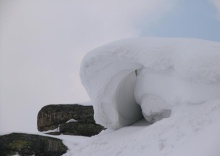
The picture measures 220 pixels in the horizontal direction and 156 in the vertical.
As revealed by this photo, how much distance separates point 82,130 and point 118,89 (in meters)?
3.35

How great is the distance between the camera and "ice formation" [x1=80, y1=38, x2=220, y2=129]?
2232mm

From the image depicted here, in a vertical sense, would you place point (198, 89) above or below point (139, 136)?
above

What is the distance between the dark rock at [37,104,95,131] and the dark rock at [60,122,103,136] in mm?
109

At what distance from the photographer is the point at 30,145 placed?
5371 millimetres

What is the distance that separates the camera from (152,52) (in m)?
2.52

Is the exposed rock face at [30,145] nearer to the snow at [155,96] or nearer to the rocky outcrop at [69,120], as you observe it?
the rocky outcrop at [69,120]

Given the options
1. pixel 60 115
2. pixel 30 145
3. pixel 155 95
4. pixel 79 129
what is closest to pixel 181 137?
pixel 155 95

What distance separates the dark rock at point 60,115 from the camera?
20.9ft

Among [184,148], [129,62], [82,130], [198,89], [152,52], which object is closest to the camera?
[184,148]

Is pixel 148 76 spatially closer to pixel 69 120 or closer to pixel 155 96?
pixel 155 96

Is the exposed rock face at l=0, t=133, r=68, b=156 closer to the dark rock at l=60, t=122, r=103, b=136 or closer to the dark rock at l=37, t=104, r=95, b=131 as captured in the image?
the dark rock at l=60, t=122, r=103, b=136

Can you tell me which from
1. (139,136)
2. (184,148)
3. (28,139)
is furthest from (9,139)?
(184,148)

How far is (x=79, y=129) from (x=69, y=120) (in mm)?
323

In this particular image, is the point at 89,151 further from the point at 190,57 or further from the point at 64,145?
the point at 64,145
